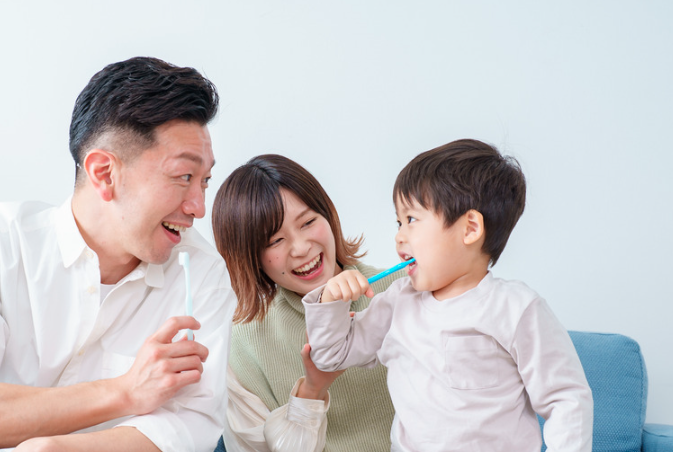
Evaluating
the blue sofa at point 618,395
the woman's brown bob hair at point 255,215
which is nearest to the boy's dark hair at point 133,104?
the woman's brown bob hair at point 255,215

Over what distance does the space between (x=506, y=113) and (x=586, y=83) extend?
0.88 feet

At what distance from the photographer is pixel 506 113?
2.33 m

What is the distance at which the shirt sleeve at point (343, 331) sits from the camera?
1.52 m

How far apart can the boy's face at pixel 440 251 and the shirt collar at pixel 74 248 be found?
572 millimetres

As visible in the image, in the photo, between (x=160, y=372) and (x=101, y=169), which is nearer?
(x=160, y=372)

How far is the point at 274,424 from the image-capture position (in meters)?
1.71

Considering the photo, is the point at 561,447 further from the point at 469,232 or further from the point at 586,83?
the point at 586,83

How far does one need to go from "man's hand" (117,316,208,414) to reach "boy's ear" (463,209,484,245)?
0.60m

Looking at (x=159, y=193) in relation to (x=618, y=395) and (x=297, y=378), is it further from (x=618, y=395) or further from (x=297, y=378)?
(x=618, y=395)

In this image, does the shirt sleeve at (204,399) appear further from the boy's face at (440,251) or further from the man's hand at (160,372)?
the boy's face at (440,251)

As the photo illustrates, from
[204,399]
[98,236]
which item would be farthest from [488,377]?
[98,236]

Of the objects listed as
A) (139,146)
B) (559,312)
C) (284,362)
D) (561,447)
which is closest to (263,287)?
(284,362)

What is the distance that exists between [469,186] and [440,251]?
149 millimetres

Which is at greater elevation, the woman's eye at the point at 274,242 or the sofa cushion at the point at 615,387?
the woman's eye at the point at 274,242
